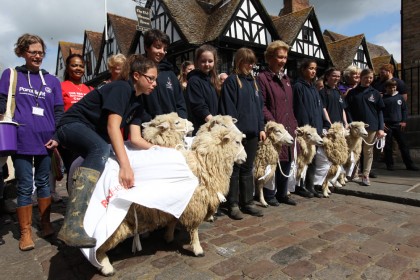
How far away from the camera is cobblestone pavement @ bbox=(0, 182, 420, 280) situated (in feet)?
8.95

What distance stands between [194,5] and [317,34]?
889 cm

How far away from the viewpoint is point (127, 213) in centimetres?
278

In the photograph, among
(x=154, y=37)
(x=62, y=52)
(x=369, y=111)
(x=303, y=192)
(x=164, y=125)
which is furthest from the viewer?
(x=62, y=52)

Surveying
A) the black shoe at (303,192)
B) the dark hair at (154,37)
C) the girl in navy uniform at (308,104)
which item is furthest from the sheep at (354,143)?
the dark hair at (154,37)

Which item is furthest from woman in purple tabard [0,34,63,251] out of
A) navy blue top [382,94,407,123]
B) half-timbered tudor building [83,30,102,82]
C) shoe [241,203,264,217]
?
half-timbered tudor building [83,30,102,82]

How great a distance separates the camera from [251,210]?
175 inches

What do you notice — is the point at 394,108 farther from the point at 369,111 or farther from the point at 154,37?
the point at 154,37

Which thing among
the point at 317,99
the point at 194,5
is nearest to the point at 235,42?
the point at 194,5

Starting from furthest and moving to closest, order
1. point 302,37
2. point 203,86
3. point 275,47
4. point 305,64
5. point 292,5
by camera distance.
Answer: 1. point 292,5
2. point 302,37
3. point 305,64
4. point 275,47
5. point 203,86

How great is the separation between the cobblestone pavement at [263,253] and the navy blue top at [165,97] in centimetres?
153

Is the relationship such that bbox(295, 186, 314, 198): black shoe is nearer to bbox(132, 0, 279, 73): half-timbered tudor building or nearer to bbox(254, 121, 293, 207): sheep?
bbox(254, 121, 293, 207): sheep

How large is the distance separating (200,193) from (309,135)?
9.34 feet

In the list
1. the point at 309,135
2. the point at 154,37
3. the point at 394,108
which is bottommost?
the point at 309,135

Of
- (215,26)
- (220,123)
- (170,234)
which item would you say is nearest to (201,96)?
(220,123)
